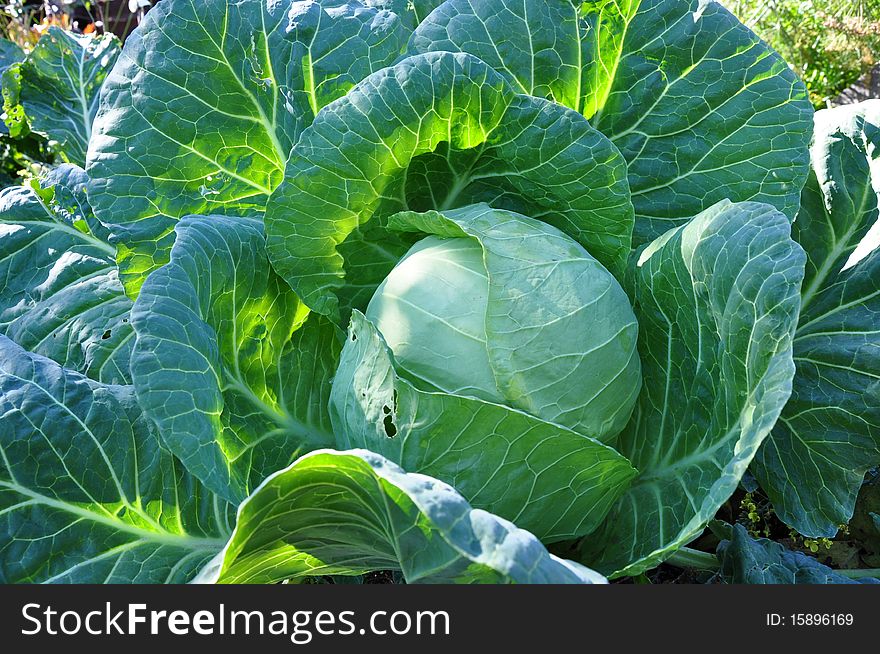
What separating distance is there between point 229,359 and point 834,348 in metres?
1.55

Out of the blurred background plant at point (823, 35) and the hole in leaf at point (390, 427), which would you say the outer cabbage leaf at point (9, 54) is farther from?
the blurred background plant at point (823, 35)

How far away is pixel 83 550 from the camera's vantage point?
178 cm

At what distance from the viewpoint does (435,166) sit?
1.97 metres

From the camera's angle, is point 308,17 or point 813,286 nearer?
point 308,17

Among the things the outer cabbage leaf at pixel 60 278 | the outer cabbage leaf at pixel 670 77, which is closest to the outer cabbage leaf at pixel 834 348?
the outer cabbage leaf at pixel 670 77

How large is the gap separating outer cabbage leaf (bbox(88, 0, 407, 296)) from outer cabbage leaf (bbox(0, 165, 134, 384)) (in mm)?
351

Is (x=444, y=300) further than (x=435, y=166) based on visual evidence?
No

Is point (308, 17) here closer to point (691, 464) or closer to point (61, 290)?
point (61, 290)

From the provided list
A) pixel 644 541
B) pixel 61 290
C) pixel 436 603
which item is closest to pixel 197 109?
pixel 61 290

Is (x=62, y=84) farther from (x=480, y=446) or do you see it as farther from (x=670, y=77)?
(x=480, y=446)

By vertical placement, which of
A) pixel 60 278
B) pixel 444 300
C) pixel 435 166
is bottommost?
pixel 60 278

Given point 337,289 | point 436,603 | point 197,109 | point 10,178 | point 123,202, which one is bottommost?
point 10,178

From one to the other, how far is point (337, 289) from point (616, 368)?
0.74 metres

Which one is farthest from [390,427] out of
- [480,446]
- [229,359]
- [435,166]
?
[435,166]
